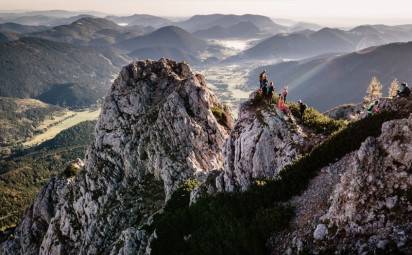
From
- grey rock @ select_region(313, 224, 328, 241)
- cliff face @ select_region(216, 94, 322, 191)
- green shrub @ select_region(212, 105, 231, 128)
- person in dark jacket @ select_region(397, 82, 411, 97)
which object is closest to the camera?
grey rock @ select_region(313, 224, 328, 241)

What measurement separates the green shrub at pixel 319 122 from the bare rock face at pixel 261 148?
2459 millimetres

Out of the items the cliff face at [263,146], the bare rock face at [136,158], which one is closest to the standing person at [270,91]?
the cliff face at [263,146]

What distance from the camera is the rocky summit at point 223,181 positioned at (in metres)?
33.4

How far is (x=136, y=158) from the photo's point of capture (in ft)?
333

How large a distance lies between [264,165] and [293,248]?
2301cm

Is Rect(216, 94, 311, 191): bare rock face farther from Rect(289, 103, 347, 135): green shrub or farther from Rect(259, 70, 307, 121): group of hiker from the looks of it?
Rect(289, 103, 347, 135): green shrub

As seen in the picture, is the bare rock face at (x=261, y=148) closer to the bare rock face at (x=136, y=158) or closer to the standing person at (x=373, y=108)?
the standing person at (x=373, y=108)

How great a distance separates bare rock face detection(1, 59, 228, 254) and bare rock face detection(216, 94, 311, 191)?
22.8 m

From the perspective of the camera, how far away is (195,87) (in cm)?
10600

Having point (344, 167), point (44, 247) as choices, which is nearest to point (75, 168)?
point (44, 247)

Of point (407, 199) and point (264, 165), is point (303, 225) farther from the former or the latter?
point (264, 165)

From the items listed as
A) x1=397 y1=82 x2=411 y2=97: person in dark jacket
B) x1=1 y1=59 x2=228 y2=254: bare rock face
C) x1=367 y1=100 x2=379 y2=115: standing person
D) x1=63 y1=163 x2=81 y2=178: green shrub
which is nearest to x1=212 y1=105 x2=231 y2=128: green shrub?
x1=1 y1=59 x2=228 y2=254: bare rock face

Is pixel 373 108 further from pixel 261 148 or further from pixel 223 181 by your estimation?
pixel 223 181

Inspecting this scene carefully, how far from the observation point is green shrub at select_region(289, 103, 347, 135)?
192ft
